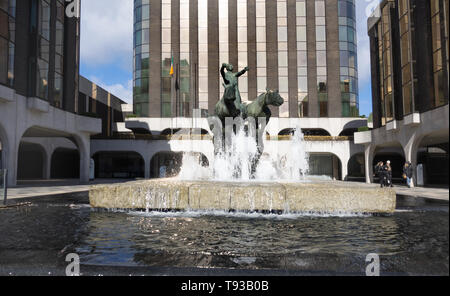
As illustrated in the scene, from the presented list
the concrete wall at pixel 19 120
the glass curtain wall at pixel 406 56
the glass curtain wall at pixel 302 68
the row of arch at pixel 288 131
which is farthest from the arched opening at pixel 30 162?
the glass curtain wall at pixel 406 56

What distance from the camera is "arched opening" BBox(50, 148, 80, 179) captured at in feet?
132

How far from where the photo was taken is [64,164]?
42.1 m

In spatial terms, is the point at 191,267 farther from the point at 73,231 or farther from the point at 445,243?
the point at 73,231

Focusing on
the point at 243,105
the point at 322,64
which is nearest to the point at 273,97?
the point at 243,105

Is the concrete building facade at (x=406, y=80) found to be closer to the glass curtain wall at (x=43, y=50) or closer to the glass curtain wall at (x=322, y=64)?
the glass curtain wall at (x=322, y=64)

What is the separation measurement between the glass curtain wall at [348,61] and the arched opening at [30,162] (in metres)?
38.2

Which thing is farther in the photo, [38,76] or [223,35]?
[223,35]

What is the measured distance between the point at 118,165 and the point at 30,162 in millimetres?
10648

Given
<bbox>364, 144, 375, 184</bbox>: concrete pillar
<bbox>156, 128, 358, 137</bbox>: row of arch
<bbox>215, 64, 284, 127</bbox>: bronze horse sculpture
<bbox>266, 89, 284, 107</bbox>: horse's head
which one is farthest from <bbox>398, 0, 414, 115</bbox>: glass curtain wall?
<bbox>215, 64, 284, 127</bbox>: bronze horse sculpture

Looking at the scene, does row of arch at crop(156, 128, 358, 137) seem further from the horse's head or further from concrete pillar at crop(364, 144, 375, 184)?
the horse's head

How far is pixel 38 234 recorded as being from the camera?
5062 millimetres

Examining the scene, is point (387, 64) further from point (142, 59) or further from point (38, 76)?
point (142, 59)

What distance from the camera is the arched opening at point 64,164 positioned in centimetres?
4012
